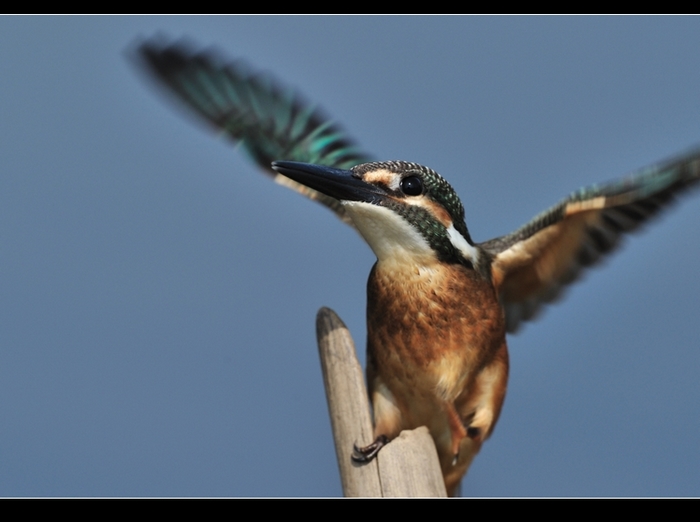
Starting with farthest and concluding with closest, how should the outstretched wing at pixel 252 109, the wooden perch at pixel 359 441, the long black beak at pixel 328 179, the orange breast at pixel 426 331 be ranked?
the outstretched wing at pixel 252 109 < the orange breast at pixel 426 331 < the long black beak at pixel 328 179 < the wooden perch at pixel 359 441

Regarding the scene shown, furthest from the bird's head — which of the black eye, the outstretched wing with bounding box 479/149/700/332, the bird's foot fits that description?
the bird's foot

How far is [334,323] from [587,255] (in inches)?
68.2

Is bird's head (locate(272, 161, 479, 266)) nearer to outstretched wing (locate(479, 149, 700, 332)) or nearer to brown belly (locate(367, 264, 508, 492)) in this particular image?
brown belly (locate(367, 264, 508, 492))

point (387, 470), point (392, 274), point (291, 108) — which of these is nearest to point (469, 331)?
point (392, 274)

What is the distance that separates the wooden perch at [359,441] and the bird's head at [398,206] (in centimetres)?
51

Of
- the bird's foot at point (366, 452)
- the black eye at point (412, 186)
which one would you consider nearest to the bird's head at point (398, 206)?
the black eye at point (412, 186)

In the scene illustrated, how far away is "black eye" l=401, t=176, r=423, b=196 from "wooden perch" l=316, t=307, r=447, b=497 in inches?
28.6

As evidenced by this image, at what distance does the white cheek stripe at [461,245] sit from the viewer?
4.59m

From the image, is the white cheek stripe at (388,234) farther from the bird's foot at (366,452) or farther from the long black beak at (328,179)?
the bird's foot at (366,452)

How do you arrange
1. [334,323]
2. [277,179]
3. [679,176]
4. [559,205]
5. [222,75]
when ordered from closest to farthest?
[334,323]
[679,176]
[559,205]
[277,179]
[222,75]

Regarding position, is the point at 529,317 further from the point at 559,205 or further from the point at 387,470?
the point at 387,470

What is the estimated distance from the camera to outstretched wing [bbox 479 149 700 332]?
14.9 ft

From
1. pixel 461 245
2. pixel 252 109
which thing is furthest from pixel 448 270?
pixel 252 109

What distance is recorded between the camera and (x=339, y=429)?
13.0 feet
